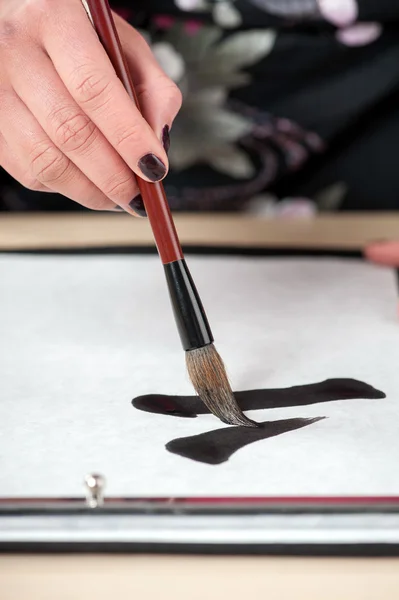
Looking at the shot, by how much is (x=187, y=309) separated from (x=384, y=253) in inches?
9.2

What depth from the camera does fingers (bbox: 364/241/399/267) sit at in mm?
571

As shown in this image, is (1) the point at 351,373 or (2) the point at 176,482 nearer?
(2) the point at 176,482

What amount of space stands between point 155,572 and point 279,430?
98 millimetres

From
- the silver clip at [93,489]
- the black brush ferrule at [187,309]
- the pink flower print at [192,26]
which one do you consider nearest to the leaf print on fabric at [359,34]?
the pink flower print at [192,26]

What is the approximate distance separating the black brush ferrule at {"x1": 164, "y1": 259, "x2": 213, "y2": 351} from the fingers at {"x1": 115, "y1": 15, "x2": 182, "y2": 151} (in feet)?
0.26

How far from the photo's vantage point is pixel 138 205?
17.1 inches

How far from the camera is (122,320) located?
49cm

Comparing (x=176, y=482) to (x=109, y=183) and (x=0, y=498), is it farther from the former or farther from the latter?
(x=109, y=183)

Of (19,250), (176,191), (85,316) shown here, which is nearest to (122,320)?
(85,316)

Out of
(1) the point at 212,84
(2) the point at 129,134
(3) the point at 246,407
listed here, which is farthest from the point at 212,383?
(1) the point at 212,84

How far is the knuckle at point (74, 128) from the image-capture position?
415 millimetres

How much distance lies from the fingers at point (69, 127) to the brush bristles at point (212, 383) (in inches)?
3.9

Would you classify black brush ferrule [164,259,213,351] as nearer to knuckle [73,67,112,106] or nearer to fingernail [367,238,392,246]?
knuckle [73,67,112,106]

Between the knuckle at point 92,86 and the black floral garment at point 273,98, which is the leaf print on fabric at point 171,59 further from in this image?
the knuckle at point 92,86
